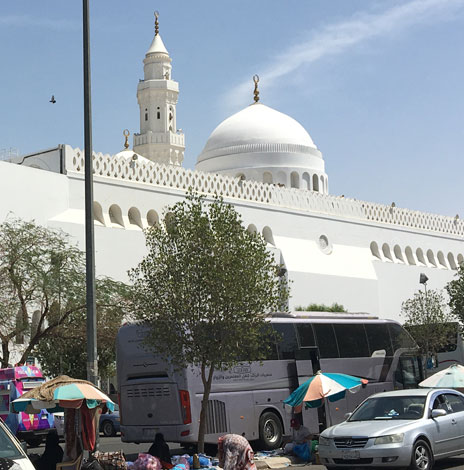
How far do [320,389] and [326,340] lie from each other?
2742mm

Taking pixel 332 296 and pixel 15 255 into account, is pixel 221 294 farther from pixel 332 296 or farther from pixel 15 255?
pixel 332 296

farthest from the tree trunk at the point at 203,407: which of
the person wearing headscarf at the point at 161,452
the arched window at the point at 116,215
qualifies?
the arched window at the point at 116,215

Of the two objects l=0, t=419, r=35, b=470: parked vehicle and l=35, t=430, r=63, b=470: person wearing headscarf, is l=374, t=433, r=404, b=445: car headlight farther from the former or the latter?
l=0, t=419, r=35, b=470: parked vehicle

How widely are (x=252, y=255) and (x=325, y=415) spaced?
365cm

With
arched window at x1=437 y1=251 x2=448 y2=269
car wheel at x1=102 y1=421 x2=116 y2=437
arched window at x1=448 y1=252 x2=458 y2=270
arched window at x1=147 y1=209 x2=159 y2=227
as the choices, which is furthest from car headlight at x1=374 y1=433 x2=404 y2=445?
arched window at x1=448 y1=252 x2=458 y2=270

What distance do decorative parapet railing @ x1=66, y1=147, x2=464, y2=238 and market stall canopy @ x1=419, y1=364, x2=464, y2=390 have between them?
1382cm

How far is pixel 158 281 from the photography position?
15.6 meters

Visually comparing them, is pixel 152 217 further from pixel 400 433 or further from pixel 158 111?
pixel 400 433

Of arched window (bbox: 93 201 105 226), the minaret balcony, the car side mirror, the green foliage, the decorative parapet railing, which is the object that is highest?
the minaret balcony

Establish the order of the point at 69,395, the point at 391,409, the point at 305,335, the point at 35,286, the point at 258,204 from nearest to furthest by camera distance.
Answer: the point at 69,395, the point at 391,409, the point at 305,335, the point at 35,286, the point at 258,204

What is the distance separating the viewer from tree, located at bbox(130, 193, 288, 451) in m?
14.9

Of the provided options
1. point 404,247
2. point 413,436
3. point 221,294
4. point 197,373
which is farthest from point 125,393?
point 404,247

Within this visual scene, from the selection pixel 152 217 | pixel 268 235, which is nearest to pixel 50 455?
pixel 152 217

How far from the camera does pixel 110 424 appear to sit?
23156 mm
